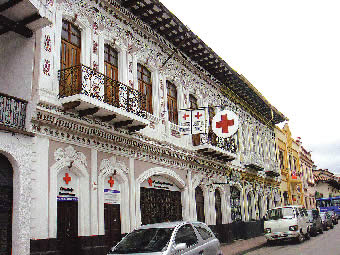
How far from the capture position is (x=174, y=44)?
19.3 metres

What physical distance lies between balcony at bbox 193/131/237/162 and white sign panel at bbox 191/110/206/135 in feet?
7.26

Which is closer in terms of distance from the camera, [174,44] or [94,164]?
[94,164]

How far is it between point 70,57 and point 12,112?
3.13 metres

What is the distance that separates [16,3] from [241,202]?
760 inches

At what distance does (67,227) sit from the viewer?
11.8 metres

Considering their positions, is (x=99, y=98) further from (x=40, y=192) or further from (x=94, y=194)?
(x=40, y=192)

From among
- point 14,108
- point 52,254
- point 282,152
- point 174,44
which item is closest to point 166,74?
point 174,44

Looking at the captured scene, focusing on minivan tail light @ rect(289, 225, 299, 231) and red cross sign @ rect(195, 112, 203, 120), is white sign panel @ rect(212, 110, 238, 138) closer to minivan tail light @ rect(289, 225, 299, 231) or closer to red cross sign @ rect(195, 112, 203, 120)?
red cross sign @ rect(195, 112, 203, 120)

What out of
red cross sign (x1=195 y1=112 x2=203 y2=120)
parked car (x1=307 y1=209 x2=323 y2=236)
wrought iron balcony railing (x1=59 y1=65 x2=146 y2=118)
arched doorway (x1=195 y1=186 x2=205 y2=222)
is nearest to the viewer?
wrought iron balcony railing (x1=59 y1=65 x2=146 y2=118)

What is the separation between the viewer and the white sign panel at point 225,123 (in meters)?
18.1

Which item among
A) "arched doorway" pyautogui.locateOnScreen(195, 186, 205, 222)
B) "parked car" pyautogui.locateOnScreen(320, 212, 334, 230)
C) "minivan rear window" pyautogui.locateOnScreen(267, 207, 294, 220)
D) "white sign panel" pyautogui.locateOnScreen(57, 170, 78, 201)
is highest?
"white sign panel" pyautogui.locateOnScreen(57, 170, 78, 201)

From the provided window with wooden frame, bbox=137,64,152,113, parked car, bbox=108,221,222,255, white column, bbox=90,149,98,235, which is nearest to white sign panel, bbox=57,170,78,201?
white column, bbox=90,149,98,235

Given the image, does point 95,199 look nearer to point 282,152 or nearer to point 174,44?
point 174,44

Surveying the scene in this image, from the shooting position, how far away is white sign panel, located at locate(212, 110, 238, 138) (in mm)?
18078
